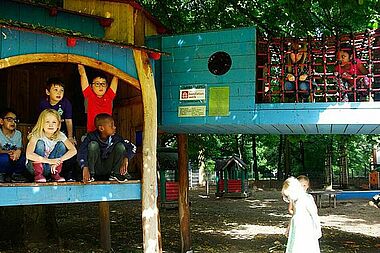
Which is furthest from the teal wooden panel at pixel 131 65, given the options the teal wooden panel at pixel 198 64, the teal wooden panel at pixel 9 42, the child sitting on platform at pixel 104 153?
the teal wooden panel at pixel 9 42

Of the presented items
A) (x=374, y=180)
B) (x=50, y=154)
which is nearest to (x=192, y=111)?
(x=50, y=154)

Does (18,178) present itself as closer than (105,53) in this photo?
Yes

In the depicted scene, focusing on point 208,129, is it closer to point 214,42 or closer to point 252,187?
point 214,42

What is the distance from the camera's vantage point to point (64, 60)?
766cm

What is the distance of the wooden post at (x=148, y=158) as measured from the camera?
27.1 ft

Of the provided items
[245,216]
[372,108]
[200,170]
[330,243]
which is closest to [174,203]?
[245,216]

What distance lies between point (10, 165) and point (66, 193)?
4.00ft

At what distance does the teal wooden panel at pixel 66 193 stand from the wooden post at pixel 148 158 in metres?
0.19

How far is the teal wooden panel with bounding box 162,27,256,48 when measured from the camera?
9516 millimetres

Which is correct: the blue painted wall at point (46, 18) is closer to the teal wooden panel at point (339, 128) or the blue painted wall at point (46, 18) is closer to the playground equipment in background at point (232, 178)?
the teal wooden panel at point (339, 128)

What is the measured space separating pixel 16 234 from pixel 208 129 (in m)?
6.15

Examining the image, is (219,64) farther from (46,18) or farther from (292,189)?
(292,189)

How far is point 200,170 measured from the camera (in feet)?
138

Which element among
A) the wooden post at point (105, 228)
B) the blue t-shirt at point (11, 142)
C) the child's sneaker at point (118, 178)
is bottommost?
the wooden post at point (105, 228)
